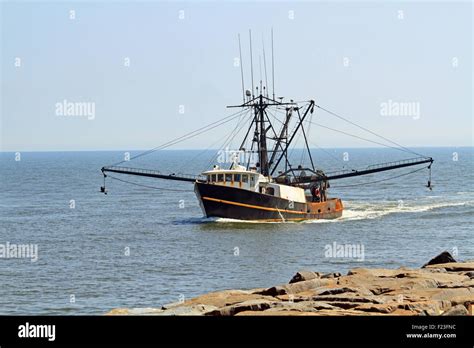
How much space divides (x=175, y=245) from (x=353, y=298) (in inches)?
929

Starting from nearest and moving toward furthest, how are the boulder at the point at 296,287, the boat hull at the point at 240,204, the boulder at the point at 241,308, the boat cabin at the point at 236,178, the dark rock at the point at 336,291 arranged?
the boulder at the point at 241,308 < the dark rock at the point at 336,291 < the boulder at the point at 296,287 < the boat hull at the point at 240,204 < the boat cabin at the point at 236,178

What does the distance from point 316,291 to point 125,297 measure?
901 centimetres

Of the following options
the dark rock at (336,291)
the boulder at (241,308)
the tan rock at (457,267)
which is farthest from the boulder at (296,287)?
the tan rock at (457,267)

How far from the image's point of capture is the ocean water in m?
29.8

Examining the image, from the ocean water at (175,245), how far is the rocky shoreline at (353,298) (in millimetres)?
6148

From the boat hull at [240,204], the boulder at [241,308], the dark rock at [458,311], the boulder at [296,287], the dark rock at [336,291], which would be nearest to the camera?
the dark rock at [458,311]

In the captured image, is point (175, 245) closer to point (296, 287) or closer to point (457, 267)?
point (457, 267)

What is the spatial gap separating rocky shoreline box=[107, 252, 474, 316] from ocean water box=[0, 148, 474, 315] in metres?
6.15

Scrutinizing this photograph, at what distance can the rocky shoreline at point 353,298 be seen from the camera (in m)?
17.9

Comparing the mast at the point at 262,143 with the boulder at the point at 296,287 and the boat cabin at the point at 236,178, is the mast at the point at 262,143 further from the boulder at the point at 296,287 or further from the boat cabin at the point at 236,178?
the boulder at the point at 296,287

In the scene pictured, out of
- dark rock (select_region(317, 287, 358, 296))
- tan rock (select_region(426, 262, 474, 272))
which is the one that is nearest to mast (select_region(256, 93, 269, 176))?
tan rock (select_region(426, 262, 474, 272))

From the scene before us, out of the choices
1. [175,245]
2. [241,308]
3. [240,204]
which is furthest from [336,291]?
[240,204]
